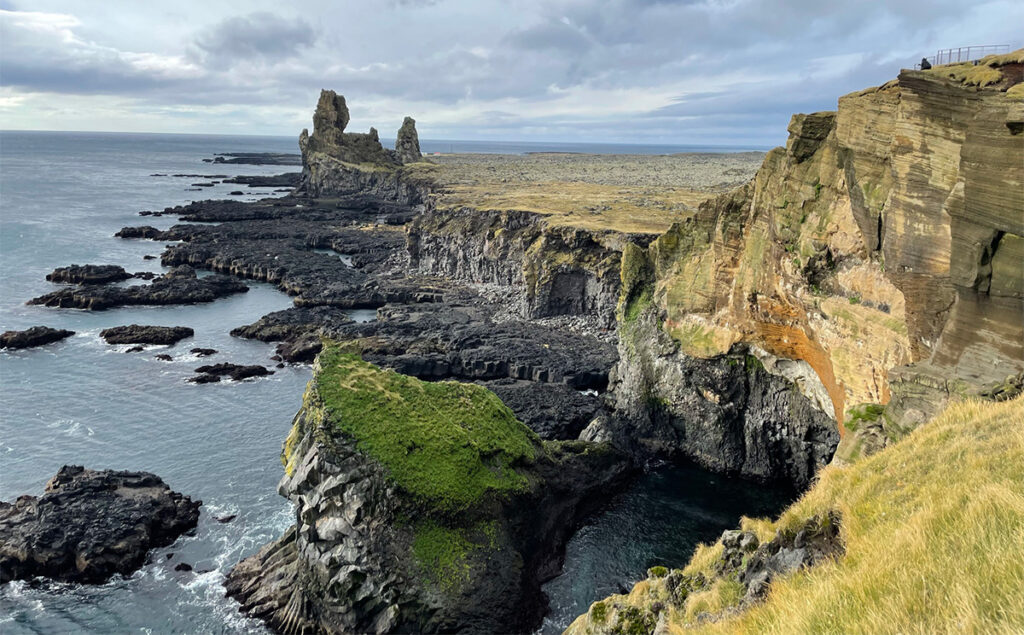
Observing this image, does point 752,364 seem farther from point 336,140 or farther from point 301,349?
point 336,140

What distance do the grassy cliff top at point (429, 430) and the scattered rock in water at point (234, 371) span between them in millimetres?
25233

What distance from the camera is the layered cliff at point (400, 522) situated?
26.8 m

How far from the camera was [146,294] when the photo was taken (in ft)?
265

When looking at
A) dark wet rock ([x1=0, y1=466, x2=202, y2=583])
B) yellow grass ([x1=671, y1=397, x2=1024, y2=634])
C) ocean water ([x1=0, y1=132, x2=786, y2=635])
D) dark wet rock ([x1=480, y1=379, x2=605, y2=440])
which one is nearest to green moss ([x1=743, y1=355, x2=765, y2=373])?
ocean water ([x1=0, y1=132, x2=786, y2=635])

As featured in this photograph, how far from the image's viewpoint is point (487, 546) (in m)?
28.9

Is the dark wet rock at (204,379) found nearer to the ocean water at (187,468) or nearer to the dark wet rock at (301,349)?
→ the ocean water at (187,468)

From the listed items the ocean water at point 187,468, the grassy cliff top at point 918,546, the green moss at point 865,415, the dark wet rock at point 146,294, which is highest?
the grassy cliff top at point 918,546

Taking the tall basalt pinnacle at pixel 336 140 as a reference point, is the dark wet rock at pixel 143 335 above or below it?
below

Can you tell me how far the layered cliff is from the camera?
26.8 m

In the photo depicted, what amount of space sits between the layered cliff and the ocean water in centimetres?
218

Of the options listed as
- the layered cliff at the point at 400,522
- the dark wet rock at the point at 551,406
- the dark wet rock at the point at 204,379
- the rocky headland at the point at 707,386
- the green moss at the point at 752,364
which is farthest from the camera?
the dark wet rock at the point at 204,379

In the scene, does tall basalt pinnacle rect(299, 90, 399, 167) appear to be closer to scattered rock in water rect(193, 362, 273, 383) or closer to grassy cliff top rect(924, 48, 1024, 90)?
scattered rock in water rect(193, 362, 273, 383)

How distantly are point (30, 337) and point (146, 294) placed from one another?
17.9 m

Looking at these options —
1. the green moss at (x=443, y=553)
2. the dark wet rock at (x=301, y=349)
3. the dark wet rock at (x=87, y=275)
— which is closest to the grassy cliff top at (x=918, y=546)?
the green moss at (x=443, y=553)
